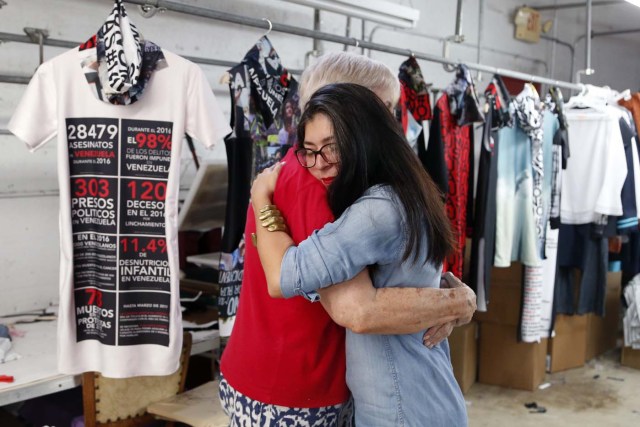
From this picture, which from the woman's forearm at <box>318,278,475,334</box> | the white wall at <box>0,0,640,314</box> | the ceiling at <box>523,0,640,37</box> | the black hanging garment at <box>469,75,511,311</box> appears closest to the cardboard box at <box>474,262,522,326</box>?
the black hanging garment at <box>469,75,511,311</box>

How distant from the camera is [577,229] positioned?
4.25m

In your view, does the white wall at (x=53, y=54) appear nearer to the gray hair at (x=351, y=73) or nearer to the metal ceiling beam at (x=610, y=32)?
the gray hair at (x=351, y=73)

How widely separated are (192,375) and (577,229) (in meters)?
2.60

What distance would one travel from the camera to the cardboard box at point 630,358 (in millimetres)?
4742

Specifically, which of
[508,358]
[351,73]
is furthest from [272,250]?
[508,358]

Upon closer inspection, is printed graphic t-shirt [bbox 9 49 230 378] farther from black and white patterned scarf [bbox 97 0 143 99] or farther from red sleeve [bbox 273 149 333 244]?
red sleeve [bbox 273 149 333 244]

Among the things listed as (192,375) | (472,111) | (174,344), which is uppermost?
(472,111)

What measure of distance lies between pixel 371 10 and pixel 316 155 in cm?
192

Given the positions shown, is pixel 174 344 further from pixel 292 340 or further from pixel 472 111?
pixel 472 111

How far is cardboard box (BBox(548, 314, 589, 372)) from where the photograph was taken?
4.49 m

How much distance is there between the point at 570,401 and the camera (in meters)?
4.07

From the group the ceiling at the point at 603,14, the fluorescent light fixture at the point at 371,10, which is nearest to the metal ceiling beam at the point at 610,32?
the ceiling at the point at 603,14

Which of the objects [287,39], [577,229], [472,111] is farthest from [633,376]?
[287,39]

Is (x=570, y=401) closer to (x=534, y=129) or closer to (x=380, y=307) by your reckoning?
(x=534, y=129)
